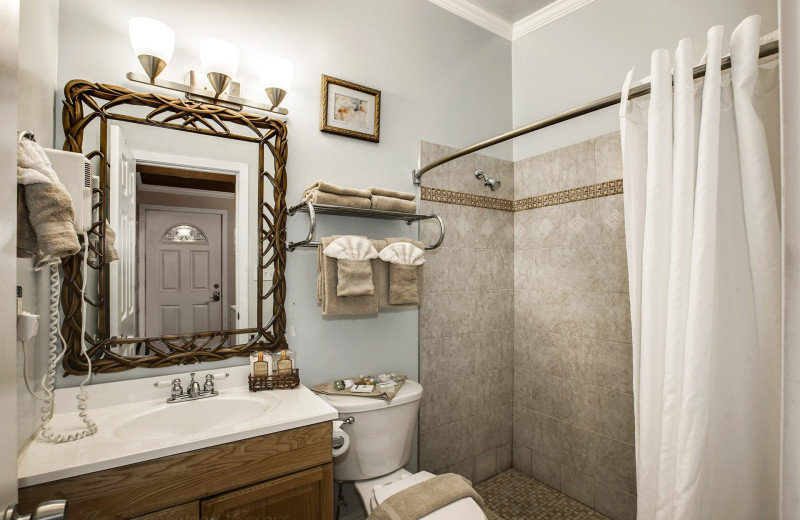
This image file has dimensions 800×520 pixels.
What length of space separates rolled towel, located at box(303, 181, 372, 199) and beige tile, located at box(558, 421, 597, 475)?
1622 millimetres

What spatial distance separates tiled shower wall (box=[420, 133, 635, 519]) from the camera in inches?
76.4

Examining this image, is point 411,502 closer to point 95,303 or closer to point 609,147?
point 95,303

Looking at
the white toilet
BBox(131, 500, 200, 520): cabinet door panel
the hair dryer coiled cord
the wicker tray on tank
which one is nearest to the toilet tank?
the white toilet

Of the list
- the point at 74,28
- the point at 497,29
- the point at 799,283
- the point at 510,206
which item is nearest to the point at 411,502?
the point at 799,283

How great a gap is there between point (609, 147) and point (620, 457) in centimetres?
150

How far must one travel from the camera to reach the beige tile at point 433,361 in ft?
6.68

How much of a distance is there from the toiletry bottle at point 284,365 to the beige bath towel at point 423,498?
0.58 metres

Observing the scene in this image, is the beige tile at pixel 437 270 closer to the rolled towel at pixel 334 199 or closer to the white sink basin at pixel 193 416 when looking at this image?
the rolled towel at pixel 334 199

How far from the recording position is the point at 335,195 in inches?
63.0

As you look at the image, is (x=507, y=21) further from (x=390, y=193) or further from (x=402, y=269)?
(x=402, y=269)

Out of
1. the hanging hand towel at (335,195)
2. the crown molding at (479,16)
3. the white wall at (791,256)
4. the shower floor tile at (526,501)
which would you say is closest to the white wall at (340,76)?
the crown molding at (479,16)

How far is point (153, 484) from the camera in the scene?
1008 mm

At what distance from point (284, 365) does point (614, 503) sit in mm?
1714

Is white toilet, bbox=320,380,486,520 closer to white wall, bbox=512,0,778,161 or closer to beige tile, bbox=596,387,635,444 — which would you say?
beige tile, bbox=596,387,635,444
